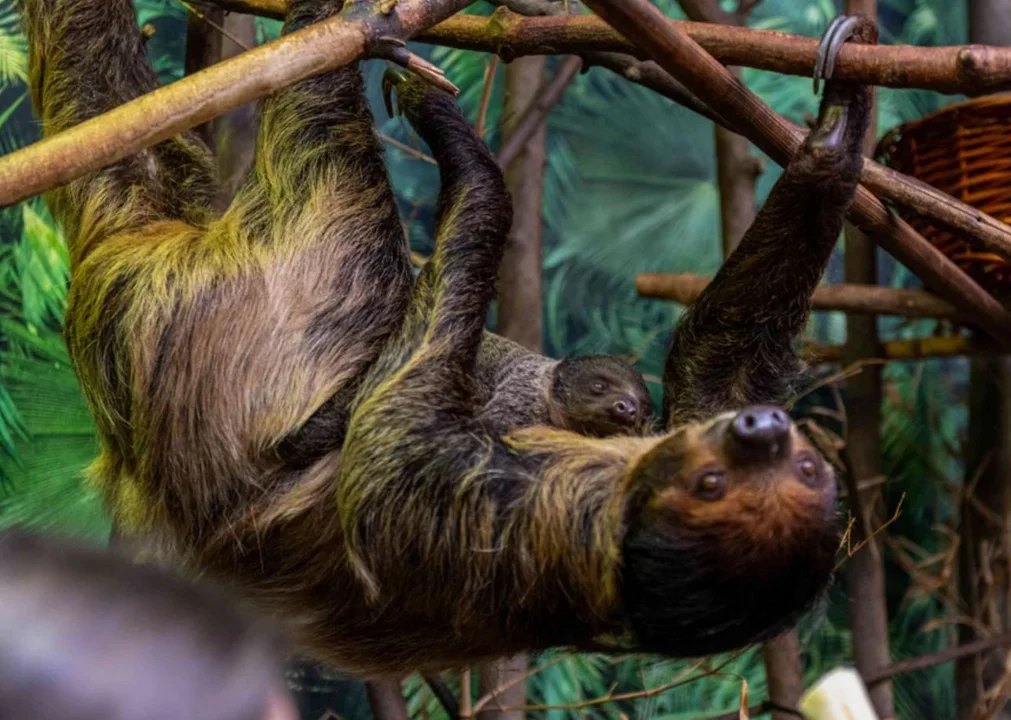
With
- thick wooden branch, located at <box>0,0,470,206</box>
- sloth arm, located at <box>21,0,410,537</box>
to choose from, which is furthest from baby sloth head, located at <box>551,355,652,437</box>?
thick wooden branch, located at <box>0,0,470,206</box>

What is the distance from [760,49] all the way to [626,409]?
3.80 feet

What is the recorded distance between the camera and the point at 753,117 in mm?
3506

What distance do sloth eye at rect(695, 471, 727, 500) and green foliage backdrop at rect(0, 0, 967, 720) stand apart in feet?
11.9

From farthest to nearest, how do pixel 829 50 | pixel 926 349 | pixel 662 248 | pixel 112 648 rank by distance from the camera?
pixel 662 248, pixel 926 349, pixel 829 50, pixel 112 648

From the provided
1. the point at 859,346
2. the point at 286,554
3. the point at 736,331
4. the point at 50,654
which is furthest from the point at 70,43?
the point at 859,346

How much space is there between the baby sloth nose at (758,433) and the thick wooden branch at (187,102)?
1.22 m

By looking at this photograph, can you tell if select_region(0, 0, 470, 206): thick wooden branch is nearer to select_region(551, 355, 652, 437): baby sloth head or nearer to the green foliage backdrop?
select_region(551, 355, 652, 437): baby sloth head

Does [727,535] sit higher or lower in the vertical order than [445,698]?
higher

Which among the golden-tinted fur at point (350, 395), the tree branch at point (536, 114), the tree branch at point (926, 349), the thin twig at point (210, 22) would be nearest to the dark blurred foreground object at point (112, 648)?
→ the golden-tinted fur at point (350, 395)

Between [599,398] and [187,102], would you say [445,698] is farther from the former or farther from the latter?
[187,102]

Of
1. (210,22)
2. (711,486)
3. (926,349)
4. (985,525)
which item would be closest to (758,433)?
(711,486)

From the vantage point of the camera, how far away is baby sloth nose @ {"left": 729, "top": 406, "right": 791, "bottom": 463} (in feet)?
9.27

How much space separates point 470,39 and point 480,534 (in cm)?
171

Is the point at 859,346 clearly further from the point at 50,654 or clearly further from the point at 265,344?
→ the point at 50,654
